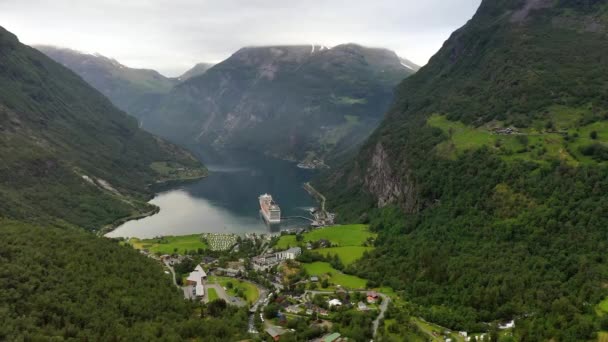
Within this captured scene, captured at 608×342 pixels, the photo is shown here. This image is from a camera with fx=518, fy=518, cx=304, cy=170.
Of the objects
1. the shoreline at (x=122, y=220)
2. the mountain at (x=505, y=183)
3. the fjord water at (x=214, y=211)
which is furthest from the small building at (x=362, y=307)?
the shoreline at (x=122, y=220)

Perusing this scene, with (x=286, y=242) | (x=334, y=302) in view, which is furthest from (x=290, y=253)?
(x=334, y=302)

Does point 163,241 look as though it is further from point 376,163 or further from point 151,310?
point 376,163

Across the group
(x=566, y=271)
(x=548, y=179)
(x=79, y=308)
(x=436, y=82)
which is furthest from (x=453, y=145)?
(x=79, y=308)

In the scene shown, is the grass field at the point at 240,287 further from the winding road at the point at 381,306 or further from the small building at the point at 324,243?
the small building at the point at 324,243

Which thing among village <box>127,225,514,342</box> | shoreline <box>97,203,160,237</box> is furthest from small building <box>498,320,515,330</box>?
shoreline <box>97,203,160,237</box>

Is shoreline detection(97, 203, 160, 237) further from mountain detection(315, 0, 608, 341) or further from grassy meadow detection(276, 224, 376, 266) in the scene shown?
mountain detection(315, 0, 608, 341)

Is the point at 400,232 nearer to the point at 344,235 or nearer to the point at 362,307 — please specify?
the point at 344,235
